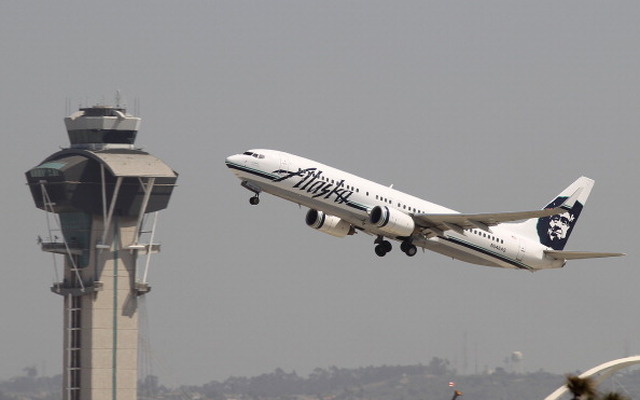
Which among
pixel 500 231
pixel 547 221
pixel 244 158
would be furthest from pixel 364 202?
pixel 547 221

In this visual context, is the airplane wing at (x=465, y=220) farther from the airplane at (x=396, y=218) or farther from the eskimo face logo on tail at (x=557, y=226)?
the eskimo face logo on tail at (x=557, y=226)

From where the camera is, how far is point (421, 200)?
91438 mm

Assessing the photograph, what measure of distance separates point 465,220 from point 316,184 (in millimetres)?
11537

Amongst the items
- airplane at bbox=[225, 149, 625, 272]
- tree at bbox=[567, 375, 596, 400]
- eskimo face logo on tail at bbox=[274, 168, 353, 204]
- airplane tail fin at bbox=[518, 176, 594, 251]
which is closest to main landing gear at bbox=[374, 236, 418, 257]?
airplane at bbox=[225, 149, 625, 272]

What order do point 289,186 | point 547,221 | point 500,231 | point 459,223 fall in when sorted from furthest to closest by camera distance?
point 547,221 < point 500,231 < point 459,223 < point 289,186

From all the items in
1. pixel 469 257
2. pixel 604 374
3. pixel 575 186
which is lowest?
pixel 604 374

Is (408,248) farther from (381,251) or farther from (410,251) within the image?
(381,251)

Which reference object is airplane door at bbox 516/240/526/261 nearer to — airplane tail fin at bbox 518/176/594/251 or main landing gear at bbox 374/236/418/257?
airplane tail fin at bbox 518/176/594/251

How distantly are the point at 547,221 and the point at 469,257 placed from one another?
1166 centimetres

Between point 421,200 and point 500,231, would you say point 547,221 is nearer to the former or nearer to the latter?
point 500,231

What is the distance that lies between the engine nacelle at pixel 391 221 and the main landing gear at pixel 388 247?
2.73 m

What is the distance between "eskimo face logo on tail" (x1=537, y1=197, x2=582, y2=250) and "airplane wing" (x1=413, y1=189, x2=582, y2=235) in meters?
13.4

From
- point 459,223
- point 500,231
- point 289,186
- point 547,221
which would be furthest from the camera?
point 547,221

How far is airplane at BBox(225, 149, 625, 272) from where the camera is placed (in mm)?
83438
